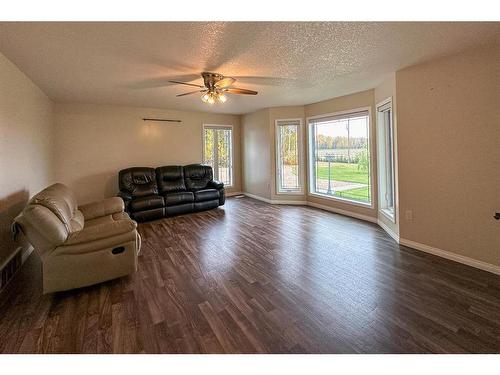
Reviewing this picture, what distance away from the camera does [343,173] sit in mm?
5227

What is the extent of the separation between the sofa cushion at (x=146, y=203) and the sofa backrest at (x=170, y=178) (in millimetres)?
509

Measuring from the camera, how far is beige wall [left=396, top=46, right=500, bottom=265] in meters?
2.54

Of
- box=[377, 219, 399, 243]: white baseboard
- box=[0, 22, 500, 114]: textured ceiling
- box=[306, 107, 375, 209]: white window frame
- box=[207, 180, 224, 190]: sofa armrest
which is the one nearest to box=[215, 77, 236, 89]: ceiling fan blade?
box=[0, 22, 500, 114]: textured ceiling

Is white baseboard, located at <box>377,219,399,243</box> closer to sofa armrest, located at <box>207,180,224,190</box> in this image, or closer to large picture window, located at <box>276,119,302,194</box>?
large picture window, located at <box>276,119,302,194</box>

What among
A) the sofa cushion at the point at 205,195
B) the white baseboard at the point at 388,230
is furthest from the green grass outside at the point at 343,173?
the sofa cushion at the point at 205,195

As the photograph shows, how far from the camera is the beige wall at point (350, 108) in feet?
14.3

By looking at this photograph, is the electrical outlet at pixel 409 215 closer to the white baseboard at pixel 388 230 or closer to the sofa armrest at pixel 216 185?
the white baseboard at pixel 388 230

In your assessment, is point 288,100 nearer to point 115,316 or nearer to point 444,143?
point 444,143

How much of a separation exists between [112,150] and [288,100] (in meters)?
4.09

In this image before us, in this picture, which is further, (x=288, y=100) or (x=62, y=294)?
(x=288, y=100)

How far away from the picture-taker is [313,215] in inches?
195

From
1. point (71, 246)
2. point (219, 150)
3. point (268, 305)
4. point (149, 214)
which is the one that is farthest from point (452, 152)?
point (219, 150)

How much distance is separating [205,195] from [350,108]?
11.7 feet
